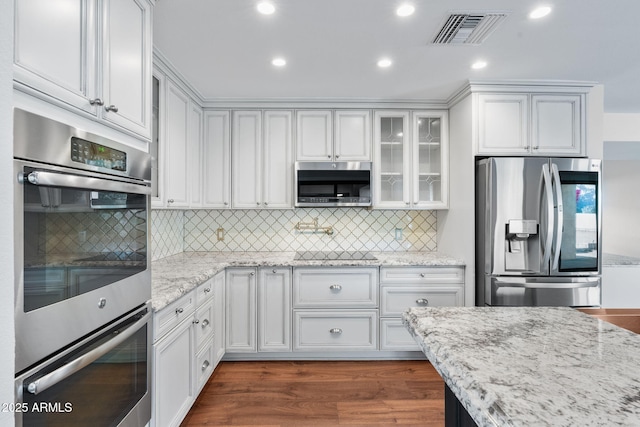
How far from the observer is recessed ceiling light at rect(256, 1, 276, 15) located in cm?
171

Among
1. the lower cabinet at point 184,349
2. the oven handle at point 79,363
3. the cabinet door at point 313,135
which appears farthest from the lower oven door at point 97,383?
the cabinet door at point 313,135

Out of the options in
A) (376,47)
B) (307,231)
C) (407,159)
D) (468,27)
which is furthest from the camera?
(307,231)

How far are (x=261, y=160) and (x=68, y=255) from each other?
7.57ft

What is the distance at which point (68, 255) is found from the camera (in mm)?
975

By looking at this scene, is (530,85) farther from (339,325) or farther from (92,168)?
(92,168)

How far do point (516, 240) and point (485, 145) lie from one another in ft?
2.68

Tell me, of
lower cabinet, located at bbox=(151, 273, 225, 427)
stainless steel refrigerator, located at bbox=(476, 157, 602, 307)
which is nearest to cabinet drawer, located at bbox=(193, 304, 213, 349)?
lower cabinet, located at bbox=(151, 273, 225, 427)

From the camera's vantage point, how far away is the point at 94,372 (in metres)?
1.11

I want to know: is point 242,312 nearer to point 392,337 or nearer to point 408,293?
point 392,337

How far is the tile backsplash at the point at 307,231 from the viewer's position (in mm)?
3455

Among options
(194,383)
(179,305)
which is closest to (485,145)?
(179,305)

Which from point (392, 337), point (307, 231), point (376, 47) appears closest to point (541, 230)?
point (392, 337)

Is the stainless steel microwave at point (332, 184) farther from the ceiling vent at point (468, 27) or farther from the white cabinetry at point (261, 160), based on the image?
the ceiling vent at point (468, 27)

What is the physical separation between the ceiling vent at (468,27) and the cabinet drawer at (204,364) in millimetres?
2563
